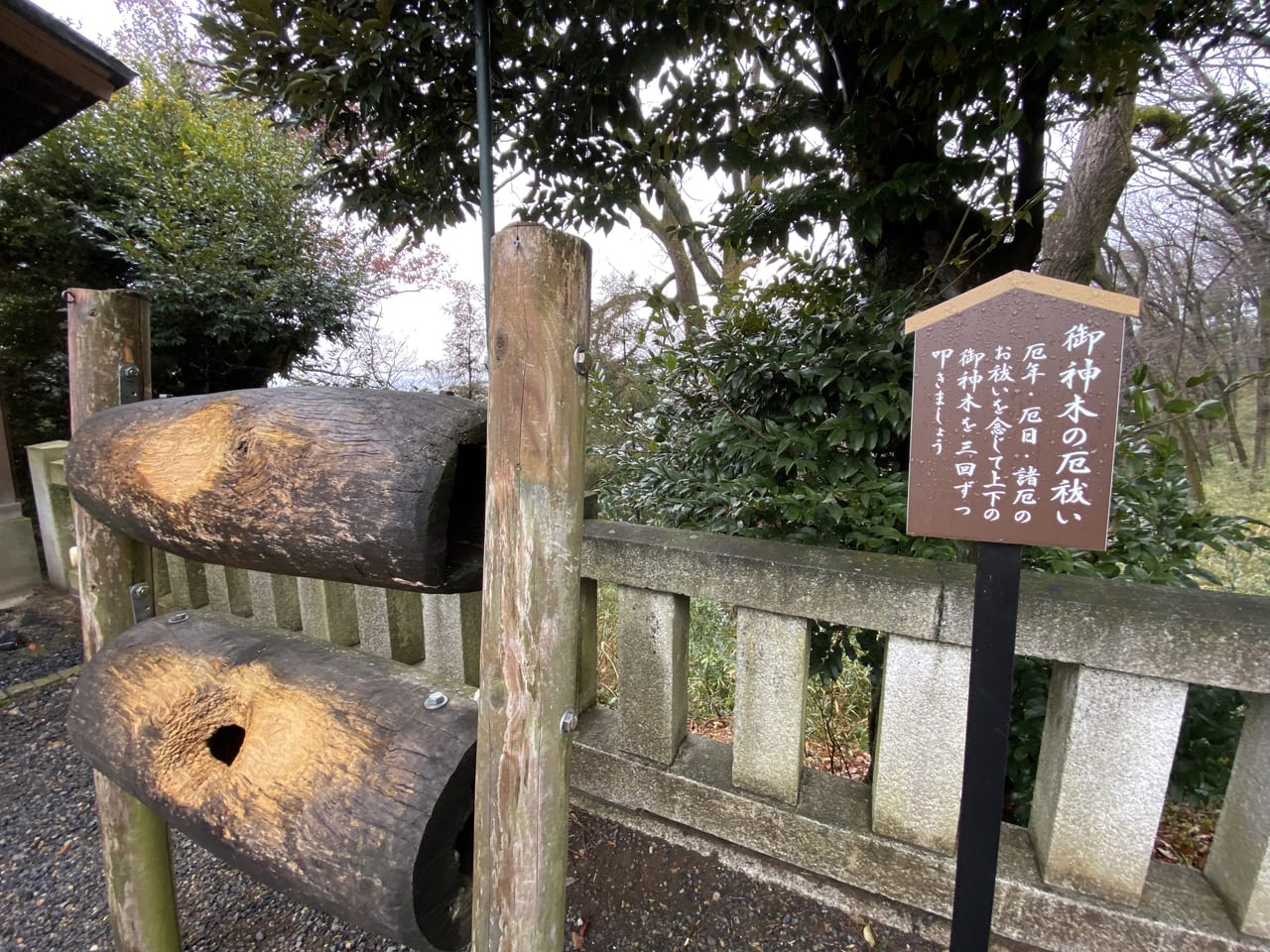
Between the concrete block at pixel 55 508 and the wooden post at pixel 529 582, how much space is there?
4248 millimetres

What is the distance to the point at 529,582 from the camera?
827 mm

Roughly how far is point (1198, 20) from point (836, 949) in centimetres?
348

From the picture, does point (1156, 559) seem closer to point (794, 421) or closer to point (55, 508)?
point (794, 421)

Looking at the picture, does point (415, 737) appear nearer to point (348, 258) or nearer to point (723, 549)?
point (723, 549)

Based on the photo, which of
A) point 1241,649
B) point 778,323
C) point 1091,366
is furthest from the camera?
point 778,323

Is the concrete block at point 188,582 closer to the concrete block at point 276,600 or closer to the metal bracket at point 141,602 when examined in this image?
the concrete block at point 276,600

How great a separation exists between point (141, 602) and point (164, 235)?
17.5 ft

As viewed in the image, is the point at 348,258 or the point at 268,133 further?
the point at 348,258

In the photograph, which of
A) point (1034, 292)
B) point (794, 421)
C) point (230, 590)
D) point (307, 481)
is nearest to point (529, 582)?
point (307, 481)

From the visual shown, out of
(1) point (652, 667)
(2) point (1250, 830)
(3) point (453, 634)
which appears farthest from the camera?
(3) point (453, 634)

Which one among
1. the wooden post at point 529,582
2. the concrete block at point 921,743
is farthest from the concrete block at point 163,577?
the concrete block at point 921,743

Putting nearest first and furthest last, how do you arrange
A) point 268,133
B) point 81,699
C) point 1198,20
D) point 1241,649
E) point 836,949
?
point 1241,649
point 81,699
point 836,949
point 1198,20
point 268,133

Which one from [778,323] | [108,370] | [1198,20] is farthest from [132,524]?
[1198,20]

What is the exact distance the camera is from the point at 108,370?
4.19ft
